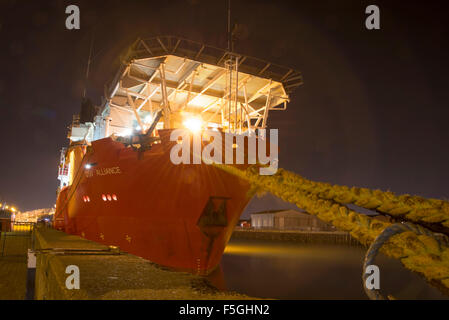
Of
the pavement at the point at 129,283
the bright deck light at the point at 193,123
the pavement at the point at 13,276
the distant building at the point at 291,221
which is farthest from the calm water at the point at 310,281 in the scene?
the distant building at the point at 291,221

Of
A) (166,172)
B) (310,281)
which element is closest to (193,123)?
(166,172)

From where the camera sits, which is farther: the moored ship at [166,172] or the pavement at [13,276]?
the moored ship at [166,172]

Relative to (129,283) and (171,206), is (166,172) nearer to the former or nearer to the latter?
(171,206)

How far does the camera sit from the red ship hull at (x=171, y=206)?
415 inches

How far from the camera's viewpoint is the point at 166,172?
1083cm

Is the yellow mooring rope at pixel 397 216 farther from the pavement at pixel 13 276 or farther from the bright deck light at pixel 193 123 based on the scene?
the bright deck light at pixel 193 123

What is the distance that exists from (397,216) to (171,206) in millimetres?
8672

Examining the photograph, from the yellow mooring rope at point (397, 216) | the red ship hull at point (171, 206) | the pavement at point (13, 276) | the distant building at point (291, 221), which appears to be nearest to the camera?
the yellow mooring rope at point (397, 216)

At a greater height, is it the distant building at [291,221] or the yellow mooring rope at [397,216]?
the yellow mooring rope at [397,216]

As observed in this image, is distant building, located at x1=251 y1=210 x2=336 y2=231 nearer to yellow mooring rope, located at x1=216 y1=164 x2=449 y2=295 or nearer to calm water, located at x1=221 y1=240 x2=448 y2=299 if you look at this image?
calm water, located at x1=221 y1=240 x2=448 y2=299

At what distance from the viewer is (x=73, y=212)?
1794cm

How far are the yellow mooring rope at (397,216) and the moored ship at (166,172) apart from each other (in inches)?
289
